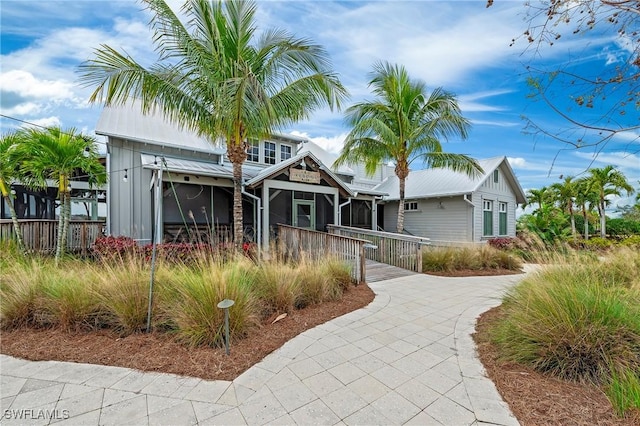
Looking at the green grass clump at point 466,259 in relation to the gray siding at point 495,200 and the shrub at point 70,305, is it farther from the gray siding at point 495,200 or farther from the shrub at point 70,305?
the shrub at point 70,305

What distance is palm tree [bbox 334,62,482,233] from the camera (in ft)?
38.0

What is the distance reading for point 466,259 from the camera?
9961 mm

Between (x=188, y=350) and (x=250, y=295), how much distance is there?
3.48ft

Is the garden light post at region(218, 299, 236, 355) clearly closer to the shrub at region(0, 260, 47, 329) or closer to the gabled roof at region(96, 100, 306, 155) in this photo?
the shrub at region(0, 260, 47, 329)

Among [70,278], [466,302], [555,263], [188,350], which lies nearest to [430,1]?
[555,263]

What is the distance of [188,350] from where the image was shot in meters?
3.53

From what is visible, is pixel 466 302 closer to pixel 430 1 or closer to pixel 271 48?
pixel 430 1

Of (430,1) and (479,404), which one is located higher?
(430,1)

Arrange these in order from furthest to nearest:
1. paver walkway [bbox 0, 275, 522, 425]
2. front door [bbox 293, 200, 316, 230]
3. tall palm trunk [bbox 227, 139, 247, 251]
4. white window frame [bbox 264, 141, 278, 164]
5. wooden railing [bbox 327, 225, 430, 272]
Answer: white window frame [bbox 264, 141, 278, 164] → front door [bbox 293, 200, 316, 230] → wooden railing [bbox 327, 225, 430, 272] → tall palm trunk [bbox 227, 139, 247, 251] → paver walkway [bbox 0, 275, 522, 425]

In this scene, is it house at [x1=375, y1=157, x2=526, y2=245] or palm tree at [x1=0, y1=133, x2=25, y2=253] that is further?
house at [x1=375, y1=157, x2=526, y2=245]

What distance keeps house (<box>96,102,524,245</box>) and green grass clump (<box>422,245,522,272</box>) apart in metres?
4.09

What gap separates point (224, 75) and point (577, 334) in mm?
8517

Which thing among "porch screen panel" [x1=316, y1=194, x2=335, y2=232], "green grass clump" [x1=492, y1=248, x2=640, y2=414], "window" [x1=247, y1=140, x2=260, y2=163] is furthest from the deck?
"window" [x1=247, y1=140, x2=260, y2=163]

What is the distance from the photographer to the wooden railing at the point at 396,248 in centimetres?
927
